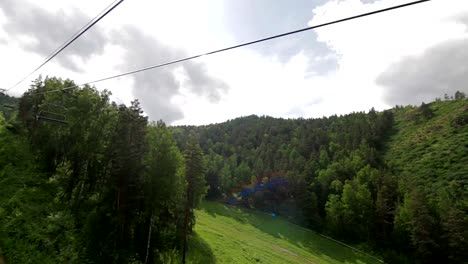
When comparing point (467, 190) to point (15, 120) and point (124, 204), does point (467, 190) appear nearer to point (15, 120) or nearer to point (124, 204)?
point (124, 204)

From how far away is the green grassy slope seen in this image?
48.1 metres

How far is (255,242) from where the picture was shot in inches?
2702

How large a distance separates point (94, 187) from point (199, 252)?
16.7m

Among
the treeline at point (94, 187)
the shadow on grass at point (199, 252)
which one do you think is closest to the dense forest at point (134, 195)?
the treeline at point (94, 187)

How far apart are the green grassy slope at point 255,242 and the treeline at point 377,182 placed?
11.0 meters

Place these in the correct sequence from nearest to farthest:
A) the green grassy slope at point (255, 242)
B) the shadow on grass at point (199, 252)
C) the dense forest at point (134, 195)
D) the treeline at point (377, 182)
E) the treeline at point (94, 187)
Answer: the treeline at point (94, 187)
the dense forest at point (134, 195)
the shadow on grass at point (199, 252)
the green grassy slope at point (255, 242)
the treeline at point (377, 182)

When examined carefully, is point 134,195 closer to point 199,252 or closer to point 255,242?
point 199,252

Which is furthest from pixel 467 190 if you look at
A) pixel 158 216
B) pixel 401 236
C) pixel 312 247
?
pixel 158 216

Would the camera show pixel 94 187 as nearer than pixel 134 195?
No

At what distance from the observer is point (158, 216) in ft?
129

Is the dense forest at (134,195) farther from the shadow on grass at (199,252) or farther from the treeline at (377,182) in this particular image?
the shadow on grass at (199,252)

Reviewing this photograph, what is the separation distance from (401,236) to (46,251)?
296ft

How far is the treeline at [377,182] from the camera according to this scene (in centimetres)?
8162

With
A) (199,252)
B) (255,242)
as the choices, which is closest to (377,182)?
(255,242)
